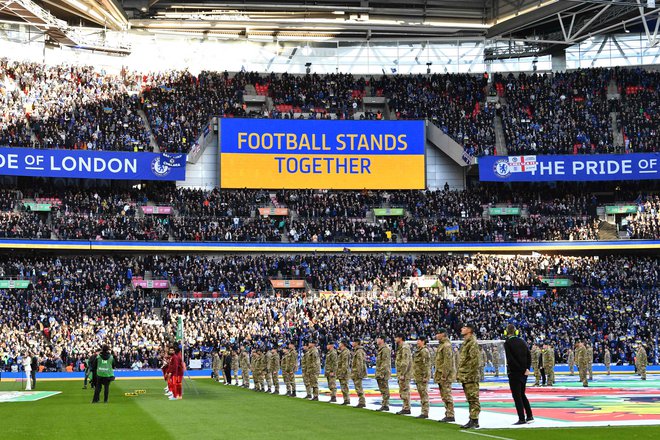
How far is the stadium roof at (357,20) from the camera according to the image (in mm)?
66812

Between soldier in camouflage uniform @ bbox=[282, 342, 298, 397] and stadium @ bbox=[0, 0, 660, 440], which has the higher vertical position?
stadium @ bbox=[0, 0, 660, 440]

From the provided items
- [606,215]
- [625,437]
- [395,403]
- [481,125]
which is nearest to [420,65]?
[481,125]

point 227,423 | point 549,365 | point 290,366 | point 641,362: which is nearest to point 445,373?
point 227,423

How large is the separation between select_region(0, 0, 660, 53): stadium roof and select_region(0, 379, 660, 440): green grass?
4728cm

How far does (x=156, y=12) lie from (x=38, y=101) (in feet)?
40.6

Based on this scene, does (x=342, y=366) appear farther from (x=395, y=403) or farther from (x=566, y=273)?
(x=566, y=273)

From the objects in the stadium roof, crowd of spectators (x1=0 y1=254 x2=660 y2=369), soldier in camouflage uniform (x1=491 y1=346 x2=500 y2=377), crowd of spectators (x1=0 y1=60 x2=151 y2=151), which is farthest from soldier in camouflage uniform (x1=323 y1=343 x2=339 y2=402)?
the stadium roof

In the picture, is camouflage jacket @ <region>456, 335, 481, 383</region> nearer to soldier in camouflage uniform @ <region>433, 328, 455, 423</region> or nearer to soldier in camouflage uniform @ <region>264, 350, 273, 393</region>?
soldier in camouflage uniform @ <region>433, 328, 455, 423</region>

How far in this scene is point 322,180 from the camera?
67.2 m

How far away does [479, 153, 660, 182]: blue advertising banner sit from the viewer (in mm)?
64875

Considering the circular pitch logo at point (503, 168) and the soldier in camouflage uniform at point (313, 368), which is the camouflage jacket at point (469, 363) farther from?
the circular pitch logo at point (503, 168)

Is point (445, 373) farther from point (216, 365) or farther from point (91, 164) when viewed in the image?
point (91, 164)

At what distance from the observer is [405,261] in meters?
60.5

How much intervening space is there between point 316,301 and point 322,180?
50.0 ft
